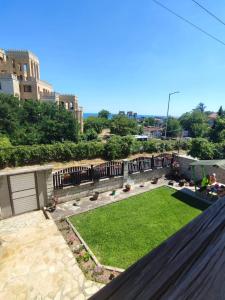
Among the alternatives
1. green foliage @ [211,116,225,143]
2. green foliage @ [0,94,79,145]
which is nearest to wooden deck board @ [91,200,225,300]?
green foliage @ [0,94,79,145]

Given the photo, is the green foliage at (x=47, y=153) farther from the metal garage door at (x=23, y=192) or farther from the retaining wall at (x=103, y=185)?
the metal garage door at (x=23, y=192)

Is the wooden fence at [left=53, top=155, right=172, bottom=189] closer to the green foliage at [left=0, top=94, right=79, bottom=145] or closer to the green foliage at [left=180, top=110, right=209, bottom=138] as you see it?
the green foliage at [left=0, top=94, right=79, bottom=145]

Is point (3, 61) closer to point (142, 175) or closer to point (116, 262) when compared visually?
point (142, 175)

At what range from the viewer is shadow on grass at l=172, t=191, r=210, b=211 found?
9453 mm

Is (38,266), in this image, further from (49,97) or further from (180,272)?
(49,97)

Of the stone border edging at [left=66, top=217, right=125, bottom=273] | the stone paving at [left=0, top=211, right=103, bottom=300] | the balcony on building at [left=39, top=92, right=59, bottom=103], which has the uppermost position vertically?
Answer: the balcony on building at [left=39, top=92, right=59, bottom=103]

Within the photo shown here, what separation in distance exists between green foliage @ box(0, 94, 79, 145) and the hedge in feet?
18.9

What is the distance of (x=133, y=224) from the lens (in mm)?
7742

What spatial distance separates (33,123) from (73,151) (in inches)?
570

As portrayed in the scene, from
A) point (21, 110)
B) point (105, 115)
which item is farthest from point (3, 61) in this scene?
point (105, 115)

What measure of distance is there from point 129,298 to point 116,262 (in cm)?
596

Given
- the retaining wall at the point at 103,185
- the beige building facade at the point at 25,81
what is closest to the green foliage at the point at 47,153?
the retaining wall at the point at 103,185

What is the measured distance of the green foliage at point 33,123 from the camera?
2539cm

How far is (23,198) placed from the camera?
27.0 ft
